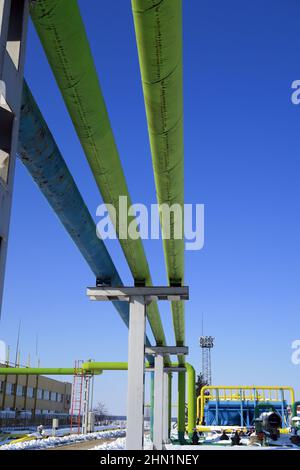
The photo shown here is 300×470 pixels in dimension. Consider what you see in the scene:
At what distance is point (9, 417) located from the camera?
55500 millimetres

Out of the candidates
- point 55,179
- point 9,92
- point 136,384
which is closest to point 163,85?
point 9,92

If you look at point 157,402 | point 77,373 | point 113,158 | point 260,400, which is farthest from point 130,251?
point 260,400

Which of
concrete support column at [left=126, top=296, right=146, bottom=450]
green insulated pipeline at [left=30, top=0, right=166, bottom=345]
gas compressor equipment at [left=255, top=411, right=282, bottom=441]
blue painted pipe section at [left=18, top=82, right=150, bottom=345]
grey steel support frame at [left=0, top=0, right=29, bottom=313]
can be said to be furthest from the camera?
gas compressor equipment at [left=255, top=411, right=282, bottom=441]

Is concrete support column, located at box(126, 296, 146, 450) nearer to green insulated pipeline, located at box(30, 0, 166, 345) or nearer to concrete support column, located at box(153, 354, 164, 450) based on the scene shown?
green insulated pipeline, located at box(30, 0, 166, 345)

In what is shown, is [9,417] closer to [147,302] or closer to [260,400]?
[260,400]

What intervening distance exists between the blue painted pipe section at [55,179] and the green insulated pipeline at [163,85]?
64.6 inches

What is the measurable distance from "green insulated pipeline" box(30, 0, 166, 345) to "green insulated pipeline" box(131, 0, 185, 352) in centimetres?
71

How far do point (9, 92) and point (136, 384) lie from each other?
38.6ft

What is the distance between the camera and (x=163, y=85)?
23.0 ft

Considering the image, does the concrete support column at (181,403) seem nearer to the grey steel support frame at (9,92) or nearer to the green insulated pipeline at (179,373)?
the green insulated pipeline at (179,373)

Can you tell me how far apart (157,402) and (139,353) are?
10.9 metres

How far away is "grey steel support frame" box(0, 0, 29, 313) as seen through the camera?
489 centimetres

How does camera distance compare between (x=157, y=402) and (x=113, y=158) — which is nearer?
(x=113, y=158)

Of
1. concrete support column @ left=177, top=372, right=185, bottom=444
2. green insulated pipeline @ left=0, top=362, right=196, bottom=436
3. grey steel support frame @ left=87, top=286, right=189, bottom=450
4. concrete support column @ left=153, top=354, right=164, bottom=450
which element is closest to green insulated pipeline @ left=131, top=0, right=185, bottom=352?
grey steel support frame @ left=87, top=286, right=189, bottom=450
